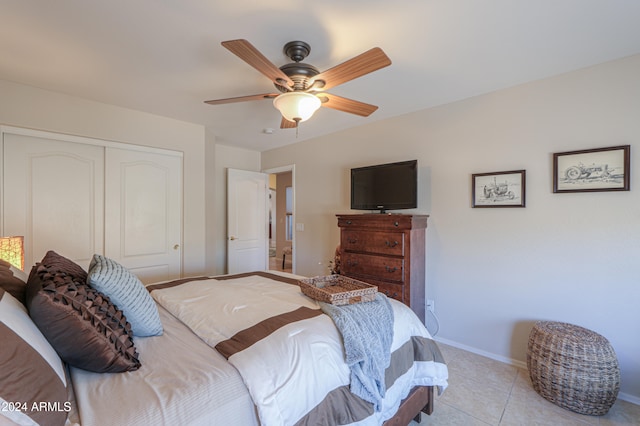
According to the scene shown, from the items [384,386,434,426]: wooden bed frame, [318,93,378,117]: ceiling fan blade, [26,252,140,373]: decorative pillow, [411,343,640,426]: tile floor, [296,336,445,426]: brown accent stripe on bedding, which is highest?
[318,93,378,117]: ceiling fan blade

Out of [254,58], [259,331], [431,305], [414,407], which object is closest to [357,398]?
[259,331]

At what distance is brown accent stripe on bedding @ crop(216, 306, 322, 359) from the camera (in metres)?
1.15

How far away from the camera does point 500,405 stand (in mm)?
1949

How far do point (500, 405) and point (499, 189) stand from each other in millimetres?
1690

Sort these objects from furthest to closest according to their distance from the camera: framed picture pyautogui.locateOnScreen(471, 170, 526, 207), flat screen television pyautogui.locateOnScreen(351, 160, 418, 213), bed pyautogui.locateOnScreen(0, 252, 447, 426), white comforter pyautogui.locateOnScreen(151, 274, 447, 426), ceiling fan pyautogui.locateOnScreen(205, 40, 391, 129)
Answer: flat screen television pyautogui.locateOnScreen(351, 160, 418, 213), framed picture pyautogui.locateOnScreen(471, 170, 526, 207), ceiling fan pyautogui.locateOnScreen(205, 40, 391, 129), white comforter pyautogui.locateOnScreen(151, 274, 447, 426), bed pyautogui.locateOnScreen(0, 252, 447, 426)

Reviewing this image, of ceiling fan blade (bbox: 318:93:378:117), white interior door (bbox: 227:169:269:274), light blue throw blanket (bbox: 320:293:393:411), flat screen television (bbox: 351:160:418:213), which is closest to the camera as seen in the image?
light blue throw blanket (bbox: 320:293:393:411)

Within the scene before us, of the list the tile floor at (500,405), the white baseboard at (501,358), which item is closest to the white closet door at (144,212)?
the tile floor at (500,405)

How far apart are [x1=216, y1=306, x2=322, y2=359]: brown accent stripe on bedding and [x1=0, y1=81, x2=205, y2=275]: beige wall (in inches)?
98.8

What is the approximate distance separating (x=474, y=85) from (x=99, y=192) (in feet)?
12.2

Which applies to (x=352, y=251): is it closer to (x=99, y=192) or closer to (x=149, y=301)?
(x=149, y=301)

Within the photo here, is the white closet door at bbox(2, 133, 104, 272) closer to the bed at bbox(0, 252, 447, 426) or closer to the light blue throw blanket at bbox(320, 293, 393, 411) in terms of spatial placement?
the bed at bbox(0, 252, 447, 426)

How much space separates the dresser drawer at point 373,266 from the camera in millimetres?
2633

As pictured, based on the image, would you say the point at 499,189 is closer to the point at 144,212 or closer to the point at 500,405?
the point at 500,405

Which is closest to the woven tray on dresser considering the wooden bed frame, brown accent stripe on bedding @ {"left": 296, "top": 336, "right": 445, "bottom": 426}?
brown accent stripe on bedding @ {"left": 296, "top": 336, "right": 445, "bottom": 426}
